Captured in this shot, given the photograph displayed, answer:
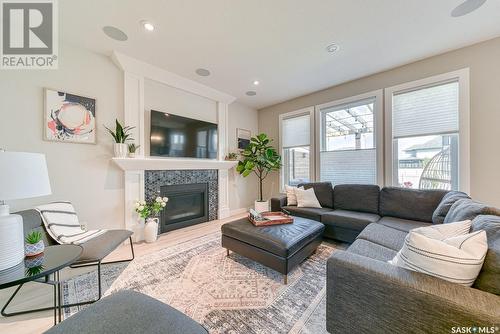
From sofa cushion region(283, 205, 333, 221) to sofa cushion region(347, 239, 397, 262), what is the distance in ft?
3.80

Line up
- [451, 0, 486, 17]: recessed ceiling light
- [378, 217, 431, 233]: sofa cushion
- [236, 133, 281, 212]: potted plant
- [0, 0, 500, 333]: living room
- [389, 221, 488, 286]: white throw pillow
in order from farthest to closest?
[236, 133, 281, 212]: potted plant, [378, 217, 431, 233]: sofa cushion, [451, 0, 486, 17]: recessed ceiling light, [0, 0, 500, 333]: living room, [389, 221, 488, 286]: white throw pillow

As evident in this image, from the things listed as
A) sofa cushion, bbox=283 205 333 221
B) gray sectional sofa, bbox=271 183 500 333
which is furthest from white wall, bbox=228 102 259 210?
gray sectional sofa, bbox=271 183 500 333

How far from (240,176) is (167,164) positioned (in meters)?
1.93

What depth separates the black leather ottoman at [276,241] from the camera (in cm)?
181

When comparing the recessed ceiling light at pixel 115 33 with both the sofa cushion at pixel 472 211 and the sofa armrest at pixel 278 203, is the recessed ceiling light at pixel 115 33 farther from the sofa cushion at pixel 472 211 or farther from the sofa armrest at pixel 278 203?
the sofa cushion at pixel 472 211

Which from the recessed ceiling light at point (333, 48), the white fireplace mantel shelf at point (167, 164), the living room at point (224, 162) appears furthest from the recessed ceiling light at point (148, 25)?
the recessed ceiling light at point (333, 48)

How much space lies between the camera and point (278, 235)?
1.95m

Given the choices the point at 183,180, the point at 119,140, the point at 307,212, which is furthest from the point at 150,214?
the point at 307,212

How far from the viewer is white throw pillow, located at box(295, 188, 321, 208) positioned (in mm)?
3334

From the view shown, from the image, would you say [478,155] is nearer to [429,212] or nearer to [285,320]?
[429,212]

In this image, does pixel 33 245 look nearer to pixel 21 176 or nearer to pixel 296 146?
pixel 21 176

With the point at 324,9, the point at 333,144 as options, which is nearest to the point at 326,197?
the point at 333,144

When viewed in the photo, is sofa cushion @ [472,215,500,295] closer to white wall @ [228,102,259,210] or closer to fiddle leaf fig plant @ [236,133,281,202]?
fiddle leaf fig plant @ [236,133,281,202]

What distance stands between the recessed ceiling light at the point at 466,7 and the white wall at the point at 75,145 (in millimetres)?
4245
